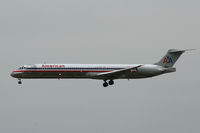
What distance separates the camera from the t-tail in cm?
8594

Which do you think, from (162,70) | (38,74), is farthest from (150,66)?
(38,74)

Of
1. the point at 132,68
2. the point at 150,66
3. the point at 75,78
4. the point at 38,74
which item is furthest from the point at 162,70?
the point at 38,74

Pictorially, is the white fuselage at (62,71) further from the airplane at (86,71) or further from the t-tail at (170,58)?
the t-tail at (170,58)

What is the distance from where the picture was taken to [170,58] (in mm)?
86312

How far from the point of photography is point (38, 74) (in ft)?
259

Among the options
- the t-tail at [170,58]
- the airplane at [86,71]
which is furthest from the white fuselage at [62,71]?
the t-tail at [170,58]

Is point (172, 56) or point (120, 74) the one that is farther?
point (172, 56)

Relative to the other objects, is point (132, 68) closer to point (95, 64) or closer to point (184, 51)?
point (95, 64)

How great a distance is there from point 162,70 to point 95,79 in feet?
40.3

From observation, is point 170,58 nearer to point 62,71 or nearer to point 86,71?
point 86,71

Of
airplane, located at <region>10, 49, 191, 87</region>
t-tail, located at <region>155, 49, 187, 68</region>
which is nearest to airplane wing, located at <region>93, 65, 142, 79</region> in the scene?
airplane, located at <region>10, 49, 191, 87</region>

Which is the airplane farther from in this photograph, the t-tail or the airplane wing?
the t-tail

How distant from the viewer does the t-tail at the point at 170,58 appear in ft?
282

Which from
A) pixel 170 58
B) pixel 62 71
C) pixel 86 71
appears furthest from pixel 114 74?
pixel 170 58
